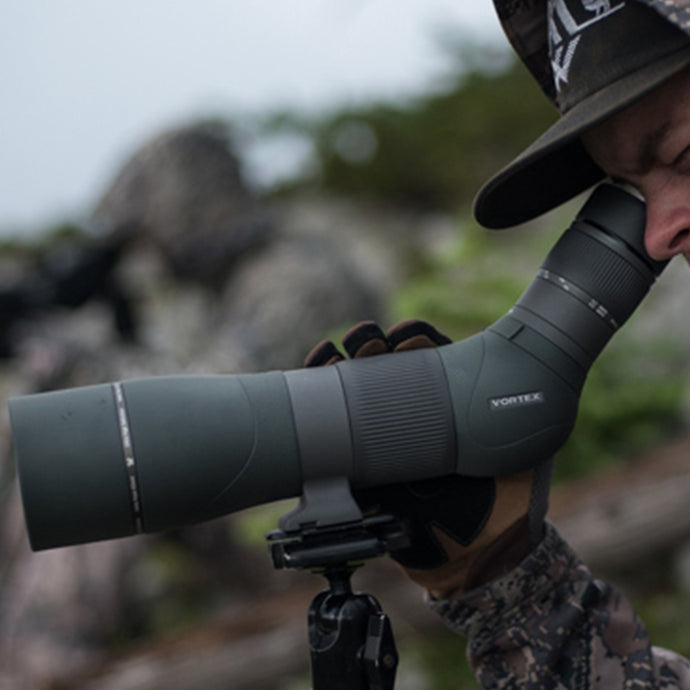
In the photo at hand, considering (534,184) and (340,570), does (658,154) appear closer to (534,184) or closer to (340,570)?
(534,184)

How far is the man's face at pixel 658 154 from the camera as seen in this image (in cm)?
120

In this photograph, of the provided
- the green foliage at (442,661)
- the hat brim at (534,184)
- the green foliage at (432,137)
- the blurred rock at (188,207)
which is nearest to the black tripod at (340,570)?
the hat brim at (534,184)

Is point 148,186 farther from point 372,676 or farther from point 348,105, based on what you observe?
point 372,676

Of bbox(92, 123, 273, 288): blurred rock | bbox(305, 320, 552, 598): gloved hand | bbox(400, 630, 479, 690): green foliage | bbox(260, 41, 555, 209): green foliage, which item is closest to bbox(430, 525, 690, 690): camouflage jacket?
bbox(305, 320, 552, 598): gloved hand

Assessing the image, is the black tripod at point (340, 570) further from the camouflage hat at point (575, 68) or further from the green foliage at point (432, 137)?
the green foliage at point (432, 137)

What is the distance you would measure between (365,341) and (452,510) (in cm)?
25

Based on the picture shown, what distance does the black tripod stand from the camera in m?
1.25

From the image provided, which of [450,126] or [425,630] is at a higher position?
Answer: [450,126]

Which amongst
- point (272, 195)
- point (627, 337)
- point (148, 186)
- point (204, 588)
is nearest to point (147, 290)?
point (148, 186)

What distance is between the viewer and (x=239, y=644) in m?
3.28

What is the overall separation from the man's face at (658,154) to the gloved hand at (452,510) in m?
0.32

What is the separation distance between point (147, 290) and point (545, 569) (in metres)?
5.01

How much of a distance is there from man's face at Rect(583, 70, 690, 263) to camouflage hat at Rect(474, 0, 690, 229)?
5 cm

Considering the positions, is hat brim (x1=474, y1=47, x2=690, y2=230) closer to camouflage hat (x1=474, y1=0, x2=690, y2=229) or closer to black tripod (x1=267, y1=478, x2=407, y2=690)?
camouflage hat (x1=474, y1=0, x2=690, y2=229)
